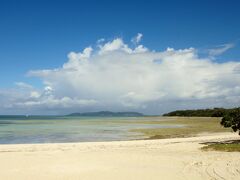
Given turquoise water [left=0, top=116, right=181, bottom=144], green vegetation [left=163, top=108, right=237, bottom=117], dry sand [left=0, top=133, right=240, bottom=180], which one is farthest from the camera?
green vegetation [left=163, top=108, right=237, bottom=117]

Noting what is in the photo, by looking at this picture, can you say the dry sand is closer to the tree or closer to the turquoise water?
→ the tree

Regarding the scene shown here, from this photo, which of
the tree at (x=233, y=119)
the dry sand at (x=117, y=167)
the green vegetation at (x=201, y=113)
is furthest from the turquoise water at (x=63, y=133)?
the green vegetation at (x=201, y=113)

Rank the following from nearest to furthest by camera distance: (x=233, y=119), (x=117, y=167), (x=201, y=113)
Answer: (x=117, y=167) → (x=233, y=119) → (x=201, y=113)

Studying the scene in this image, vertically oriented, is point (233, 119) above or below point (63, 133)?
above

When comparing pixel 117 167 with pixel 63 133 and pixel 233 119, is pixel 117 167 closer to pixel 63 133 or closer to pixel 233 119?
pixel 233 119

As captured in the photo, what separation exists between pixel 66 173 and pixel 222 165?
20.8 feet

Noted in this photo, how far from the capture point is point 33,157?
57.2 feet

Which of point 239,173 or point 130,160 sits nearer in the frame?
point 239,173

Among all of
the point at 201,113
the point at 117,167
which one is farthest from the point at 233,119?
the point at 201,113

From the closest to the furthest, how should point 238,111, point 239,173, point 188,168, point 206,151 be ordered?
point 239,173
point 188,168
point 206,151
point 238,111

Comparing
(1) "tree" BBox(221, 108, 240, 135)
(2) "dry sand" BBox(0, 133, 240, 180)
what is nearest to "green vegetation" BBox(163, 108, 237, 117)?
(1) "tree" BBox(221, 108, 240, 135)

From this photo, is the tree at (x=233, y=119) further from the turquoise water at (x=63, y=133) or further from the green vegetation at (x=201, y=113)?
the green vegetation at (x=201, y=113)

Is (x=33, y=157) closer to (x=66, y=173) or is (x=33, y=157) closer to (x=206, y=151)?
(x=66, y=173)

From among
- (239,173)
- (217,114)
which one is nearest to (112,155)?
(239,173)
